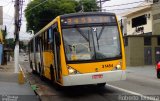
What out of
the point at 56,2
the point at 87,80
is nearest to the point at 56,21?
the point at 87,80

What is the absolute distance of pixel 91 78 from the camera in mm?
15430

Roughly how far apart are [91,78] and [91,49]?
44.1 inches

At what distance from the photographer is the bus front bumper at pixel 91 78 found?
1529 cm

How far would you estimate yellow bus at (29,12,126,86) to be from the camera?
50.7 ft

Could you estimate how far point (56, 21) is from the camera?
1656 centimetres

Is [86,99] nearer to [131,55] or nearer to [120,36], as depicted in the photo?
[120,36]

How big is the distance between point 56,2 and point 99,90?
160 feet

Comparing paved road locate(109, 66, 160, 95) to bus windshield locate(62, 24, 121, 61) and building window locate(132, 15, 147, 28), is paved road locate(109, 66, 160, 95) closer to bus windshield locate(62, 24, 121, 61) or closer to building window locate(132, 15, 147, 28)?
bus windshield locate(62, 24, 121, 61)

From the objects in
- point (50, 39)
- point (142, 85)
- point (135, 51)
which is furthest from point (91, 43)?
point (135, 51)

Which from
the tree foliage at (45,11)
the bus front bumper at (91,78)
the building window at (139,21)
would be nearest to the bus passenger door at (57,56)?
the bus front bumper at (91,78)

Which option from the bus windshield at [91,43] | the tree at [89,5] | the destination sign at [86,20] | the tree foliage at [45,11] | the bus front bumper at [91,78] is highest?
the tree at [89,5]

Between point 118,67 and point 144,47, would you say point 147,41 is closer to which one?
point 144,47

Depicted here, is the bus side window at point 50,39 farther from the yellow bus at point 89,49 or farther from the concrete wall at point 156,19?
the concrete wall at point 156,19

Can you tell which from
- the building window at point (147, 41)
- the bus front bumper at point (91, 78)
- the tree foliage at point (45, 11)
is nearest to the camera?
the bus front bumper at point (91, 78)
